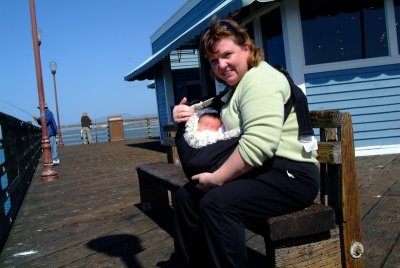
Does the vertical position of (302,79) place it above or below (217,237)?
above

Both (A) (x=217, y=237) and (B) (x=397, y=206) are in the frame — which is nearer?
(A) (x=217, y=237)

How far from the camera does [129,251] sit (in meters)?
3.39

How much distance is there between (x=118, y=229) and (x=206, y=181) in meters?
2.35

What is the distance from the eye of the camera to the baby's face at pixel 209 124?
88.7 inches

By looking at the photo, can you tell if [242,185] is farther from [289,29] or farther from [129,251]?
[289,29]

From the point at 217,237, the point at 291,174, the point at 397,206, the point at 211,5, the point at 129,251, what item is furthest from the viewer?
the point at 211,5

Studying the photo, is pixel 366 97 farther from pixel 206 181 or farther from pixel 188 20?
pixel 188 20

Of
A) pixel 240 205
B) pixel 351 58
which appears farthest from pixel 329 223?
pixel 351 58

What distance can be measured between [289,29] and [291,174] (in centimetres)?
539

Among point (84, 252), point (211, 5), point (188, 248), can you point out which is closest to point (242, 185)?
point (188, 248)

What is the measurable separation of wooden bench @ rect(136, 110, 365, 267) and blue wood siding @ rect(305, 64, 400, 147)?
479 centimetres

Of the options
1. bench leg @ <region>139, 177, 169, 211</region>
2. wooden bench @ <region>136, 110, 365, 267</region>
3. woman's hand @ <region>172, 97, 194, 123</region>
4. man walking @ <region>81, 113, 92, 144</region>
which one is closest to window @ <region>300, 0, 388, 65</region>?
bench leg @ <region>139, 177, 169, 211</region>

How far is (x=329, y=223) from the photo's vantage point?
1914 mm

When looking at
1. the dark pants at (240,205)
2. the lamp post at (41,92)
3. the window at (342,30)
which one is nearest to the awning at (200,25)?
the window at (342,30)
